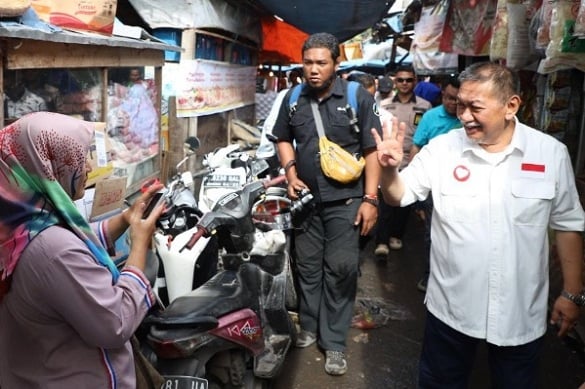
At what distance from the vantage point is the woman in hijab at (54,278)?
1.44m

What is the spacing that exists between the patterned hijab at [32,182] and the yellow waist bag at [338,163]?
1.97 meters

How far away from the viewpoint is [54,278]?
144 cm

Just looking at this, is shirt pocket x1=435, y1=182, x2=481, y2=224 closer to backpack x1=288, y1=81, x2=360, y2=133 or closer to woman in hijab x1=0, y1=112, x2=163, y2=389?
backpack x1=288, y1=81, x2=360, y2=133

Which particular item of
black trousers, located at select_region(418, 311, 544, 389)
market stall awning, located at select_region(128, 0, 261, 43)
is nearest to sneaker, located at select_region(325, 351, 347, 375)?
black trousers, located at select_region(418, 311, 544, 389)

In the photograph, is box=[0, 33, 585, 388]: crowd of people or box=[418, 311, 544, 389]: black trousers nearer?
box=[0, 33, 585, 388]: crowd of people

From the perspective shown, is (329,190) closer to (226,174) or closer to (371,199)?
(371,199)

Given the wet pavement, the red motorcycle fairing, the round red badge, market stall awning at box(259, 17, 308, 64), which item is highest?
market stall awning at box(259, 17, 308, 64)

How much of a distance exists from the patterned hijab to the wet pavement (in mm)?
2284

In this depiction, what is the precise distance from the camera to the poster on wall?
6.14 m

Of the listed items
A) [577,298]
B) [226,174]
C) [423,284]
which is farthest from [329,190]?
[423,284]

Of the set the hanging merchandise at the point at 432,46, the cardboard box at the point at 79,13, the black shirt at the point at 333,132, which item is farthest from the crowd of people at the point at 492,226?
the hanging merchandise at the point at 432,46

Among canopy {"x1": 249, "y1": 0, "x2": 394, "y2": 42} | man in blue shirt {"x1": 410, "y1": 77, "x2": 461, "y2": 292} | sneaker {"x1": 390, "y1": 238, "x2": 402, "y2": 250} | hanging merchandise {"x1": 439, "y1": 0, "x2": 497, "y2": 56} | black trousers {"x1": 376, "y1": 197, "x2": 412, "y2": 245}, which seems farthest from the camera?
canopy {"x1": 249, "y1": 0, "x2": 394, "y2": 42}

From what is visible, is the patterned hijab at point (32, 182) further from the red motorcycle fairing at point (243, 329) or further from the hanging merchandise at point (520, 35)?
the hanging merchandise at point (520, 35)

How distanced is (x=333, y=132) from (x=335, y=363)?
156cm
